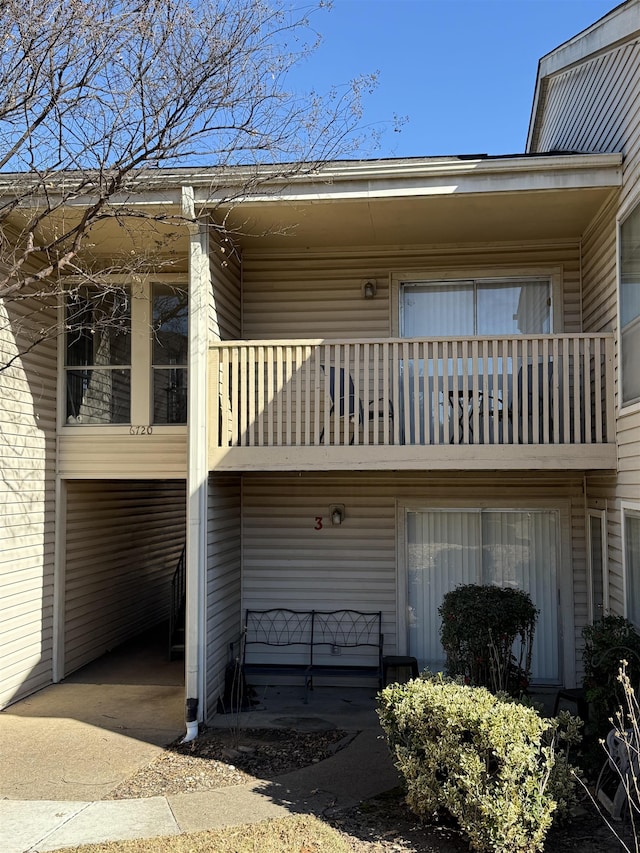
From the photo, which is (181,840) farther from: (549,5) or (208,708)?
(549,5)

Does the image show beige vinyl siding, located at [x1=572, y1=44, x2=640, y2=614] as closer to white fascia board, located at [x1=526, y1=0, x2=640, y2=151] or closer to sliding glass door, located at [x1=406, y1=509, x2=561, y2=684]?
white fascia board, located at [x1=526, y1=0, x2=640, y2=151]

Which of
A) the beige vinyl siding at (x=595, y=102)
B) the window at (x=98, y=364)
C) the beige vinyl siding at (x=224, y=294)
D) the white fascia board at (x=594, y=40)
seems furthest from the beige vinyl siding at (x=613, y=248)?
the window at (x=98, y=364)

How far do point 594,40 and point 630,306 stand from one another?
3003 millimetres

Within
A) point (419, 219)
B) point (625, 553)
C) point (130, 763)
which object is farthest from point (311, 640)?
point (419, 219)

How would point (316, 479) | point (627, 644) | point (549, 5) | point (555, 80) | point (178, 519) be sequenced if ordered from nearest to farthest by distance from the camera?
point (627, 644) < point (549, 5) < point (316, 479) < point (555, 80) < point (178, 519)

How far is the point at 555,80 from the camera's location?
9906 mm

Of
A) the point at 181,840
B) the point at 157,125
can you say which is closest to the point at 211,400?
the point at 157,125

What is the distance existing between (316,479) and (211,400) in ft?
6.47

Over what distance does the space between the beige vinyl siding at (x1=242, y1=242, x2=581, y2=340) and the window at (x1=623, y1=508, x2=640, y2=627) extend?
2.85m

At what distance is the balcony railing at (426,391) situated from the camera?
22.6 feet

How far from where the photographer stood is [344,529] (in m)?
8.59

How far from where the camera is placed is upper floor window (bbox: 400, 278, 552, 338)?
8438 mm

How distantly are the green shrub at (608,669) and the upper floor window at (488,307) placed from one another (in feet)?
12.8

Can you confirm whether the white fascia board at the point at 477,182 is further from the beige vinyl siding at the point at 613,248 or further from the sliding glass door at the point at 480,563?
the sliding glass door at the point at 480,563
